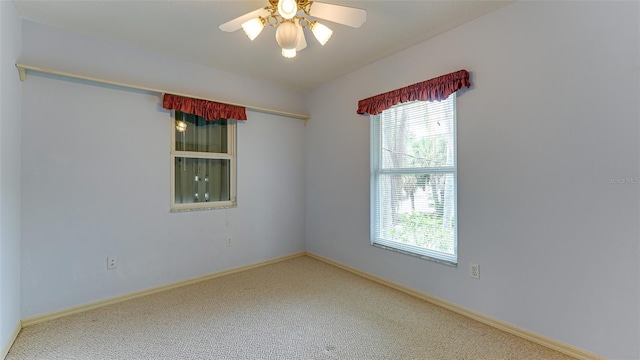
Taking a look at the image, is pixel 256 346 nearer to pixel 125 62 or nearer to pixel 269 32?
pixel 269 32

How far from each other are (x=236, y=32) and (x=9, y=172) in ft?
6.52

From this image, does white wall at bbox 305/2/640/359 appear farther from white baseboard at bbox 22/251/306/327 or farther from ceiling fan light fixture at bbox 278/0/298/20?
white baseboard at bbox 22/251/306/327

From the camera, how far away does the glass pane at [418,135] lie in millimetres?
→ 2467

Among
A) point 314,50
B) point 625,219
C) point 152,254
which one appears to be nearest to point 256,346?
point 152,254

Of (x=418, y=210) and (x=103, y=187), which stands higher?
(x=103, y=187)

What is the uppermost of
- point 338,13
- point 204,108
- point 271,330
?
point 338,13

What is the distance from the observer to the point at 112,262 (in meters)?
2.56

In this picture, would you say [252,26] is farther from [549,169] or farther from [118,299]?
[118,299]

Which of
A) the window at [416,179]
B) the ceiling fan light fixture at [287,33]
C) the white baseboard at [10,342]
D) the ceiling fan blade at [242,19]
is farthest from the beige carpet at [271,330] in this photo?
the ceiling fan blade at [242,19]

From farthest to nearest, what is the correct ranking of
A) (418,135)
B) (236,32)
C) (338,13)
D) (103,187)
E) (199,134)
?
(199,134)
(418,135)
(103,187)
(236,32)
(338,13)

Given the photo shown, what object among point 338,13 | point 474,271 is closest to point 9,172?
point 338,13

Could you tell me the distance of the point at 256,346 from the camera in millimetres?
1874

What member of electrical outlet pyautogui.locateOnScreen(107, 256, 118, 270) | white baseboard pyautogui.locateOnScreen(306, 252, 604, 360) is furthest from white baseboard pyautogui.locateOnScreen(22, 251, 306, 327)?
white baseboard pyautogui.locateOnScreen(306, 252, 604, 360)

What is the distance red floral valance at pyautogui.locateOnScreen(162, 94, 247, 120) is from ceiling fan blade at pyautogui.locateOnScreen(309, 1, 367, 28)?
66.7 inches
